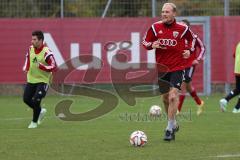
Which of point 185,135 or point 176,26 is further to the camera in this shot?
point 185,135

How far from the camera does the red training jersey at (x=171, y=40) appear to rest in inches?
524

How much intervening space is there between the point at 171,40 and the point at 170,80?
2.36 ft

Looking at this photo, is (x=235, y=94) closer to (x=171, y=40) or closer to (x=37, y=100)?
(x=37, y=100)

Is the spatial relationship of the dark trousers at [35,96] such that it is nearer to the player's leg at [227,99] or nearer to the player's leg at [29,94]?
the player's leg at [29,94]

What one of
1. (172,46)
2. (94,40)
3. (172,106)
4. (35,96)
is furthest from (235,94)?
(94,40)

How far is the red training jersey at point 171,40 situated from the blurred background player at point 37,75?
11.9 feet

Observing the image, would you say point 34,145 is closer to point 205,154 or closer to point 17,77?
point 205,154

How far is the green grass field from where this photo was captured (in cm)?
1120

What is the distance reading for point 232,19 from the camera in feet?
89.9

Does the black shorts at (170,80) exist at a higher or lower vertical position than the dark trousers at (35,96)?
higher

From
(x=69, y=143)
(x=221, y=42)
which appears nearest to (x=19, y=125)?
(x=69, y=143)

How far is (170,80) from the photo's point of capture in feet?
44.1

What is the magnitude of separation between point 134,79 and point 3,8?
544 cm

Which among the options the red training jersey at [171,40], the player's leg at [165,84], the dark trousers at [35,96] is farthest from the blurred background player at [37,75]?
the red training jersey at [171,40]
